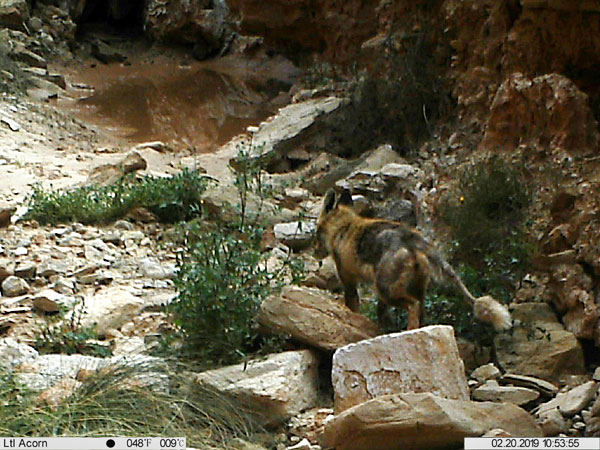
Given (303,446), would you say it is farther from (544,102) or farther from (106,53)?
(106,53)

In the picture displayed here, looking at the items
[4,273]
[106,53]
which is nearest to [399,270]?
[4,273]

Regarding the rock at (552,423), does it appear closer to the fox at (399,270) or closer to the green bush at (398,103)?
the fox at (399,270)

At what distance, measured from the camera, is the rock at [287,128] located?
10201 mm

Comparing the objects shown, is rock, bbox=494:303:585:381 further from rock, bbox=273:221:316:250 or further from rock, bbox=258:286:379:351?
rock, bbox=273:221:316:250

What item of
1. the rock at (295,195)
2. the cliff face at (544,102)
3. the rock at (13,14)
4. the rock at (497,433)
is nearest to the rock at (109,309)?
the cliff face at (544,102)

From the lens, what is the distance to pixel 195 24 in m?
21.7

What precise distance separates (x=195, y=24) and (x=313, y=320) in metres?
17.6

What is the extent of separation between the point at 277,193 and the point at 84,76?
34.8 feet

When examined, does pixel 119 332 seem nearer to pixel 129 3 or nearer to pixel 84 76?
pixel 84 76

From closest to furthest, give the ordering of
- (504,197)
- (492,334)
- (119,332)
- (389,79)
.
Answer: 1. (492,334)
2. (119,332)
3. (504,197)
4. (389,79)

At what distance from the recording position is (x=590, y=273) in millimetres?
5336

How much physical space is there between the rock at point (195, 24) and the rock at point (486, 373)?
17086 mm

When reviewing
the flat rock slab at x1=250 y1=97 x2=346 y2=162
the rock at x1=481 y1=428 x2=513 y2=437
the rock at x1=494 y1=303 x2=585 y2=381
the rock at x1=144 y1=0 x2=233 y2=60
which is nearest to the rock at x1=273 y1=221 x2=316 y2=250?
the flat rock slab at x1=250 y1=97 x2=346 y2=162

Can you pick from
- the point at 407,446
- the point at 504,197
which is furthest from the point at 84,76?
the point at 407,446
